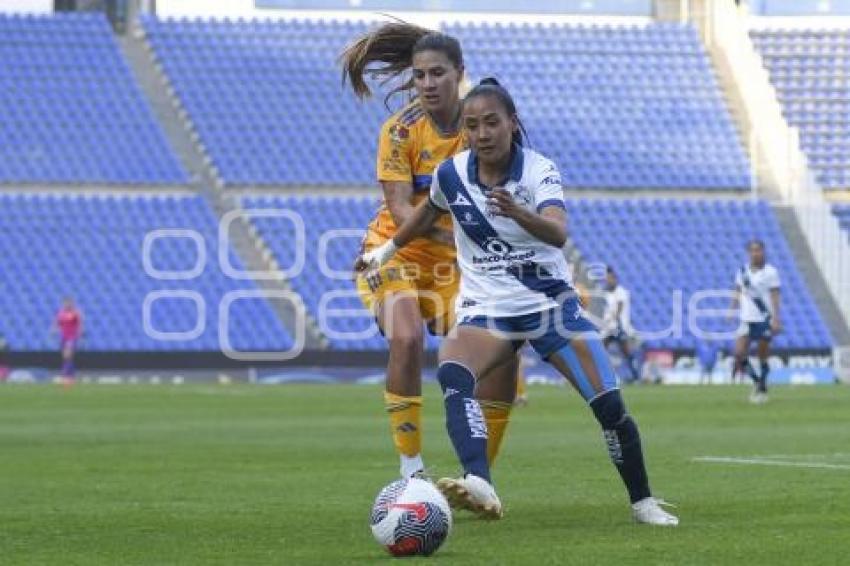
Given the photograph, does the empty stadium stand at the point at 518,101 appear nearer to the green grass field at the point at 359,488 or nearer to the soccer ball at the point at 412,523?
the green grass field at the point at 359,488

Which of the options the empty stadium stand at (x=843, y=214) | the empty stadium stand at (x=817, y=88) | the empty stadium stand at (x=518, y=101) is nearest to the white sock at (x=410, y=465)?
the empty stadium stand at (x=518, y=101)

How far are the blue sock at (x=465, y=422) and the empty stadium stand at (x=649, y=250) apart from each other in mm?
28907

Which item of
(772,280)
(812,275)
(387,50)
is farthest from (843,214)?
(387,50)

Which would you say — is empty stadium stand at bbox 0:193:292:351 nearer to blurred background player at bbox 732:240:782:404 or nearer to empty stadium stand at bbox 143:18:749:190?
empty stadium stand at bbox 143:18:749:190

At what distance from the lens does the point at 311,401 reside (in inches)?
1056

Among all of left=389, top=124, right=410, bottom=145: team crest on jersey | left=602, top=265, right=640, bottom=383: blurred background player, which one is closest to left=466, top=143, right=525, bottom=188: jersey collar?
left=389, top=124, right=410, bottom=145: team crest on jersey

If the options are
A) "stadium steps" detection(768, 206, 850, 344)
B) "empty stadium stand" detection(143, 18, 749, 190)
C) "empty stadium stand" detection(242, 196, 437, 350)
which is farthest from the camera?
"empty stadium stand" detection(143, 18, 749, 190)

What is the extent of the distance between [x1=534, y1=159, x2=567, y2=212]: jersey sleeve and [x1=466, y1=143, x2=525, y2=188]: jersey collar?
9 cm

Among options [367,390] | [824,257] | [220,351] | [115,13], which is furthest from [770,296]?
[115,13]

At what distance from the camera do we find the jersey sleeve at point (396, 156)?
10094mm

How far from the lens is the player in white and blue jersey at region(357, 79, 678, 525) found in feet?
28.6

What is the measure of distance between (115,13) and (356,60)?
114 feet

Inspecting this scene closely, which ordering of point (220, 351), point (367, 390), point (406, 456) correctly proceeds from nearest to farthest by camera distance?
point (406, 456)
point (367, 390)
point (220, 351)

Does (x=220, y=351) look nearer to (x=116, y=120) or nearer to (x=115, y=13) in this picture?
Result: (x=116, y=120)
